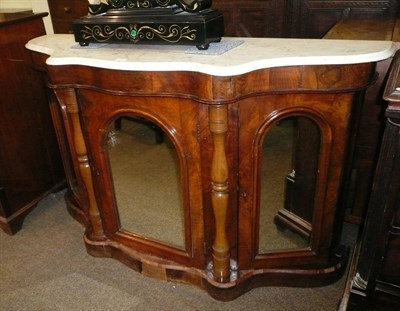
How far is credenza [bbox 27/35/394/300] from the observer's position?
3.76ft

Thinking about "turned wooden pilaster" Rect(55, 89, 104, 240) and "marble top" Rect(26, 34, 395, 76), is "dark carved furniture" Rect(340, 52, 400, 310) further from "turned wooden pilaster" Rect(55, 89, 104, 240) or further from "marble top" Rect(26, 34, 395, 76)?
"turned wooden pilaster" Rect(55, 89, 104, 240)

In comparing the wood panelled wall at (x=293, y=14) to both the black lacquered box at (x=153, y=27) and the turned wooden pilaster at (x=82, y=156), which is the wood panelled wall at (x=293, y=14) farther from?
the turned wooden pilaster at (x=82, y=156)

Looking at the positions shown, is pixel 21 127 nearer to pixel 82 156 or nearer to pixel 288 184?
pixel 82 156

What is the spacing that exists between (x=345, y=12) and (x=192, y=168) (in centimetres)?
146

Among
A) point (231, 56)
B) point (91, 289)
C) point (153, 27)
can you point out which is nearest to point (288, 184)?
point (231, 56)

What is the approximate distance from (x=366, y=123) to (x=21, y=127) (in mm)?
1657

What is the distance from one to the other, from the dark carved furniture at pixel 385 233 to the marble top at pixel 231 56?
0.13m

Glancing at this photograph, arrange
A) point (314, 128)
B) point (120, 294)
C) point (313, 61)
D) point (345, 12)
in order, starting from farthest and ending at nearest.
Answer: point (345, 12), point (120, 294), point (314, 128), point (313, 61)

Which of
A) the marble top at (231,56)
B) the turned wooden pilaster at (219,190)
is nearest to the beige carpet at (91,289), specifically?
the turned wooden pilaster at (219,190)

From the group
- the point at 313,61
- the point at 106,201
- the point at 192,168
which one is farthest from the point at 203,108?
the point at 106,201

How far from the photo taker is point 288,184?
1.55 metres

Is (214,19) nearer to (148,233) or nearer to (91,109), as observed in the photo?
(91,109)

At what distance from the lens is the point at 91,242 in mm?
1718

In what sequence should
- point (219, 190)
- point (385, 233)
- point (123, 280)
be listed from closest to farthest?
point (385, 233) → point (219, 190) → point (123, 280)
